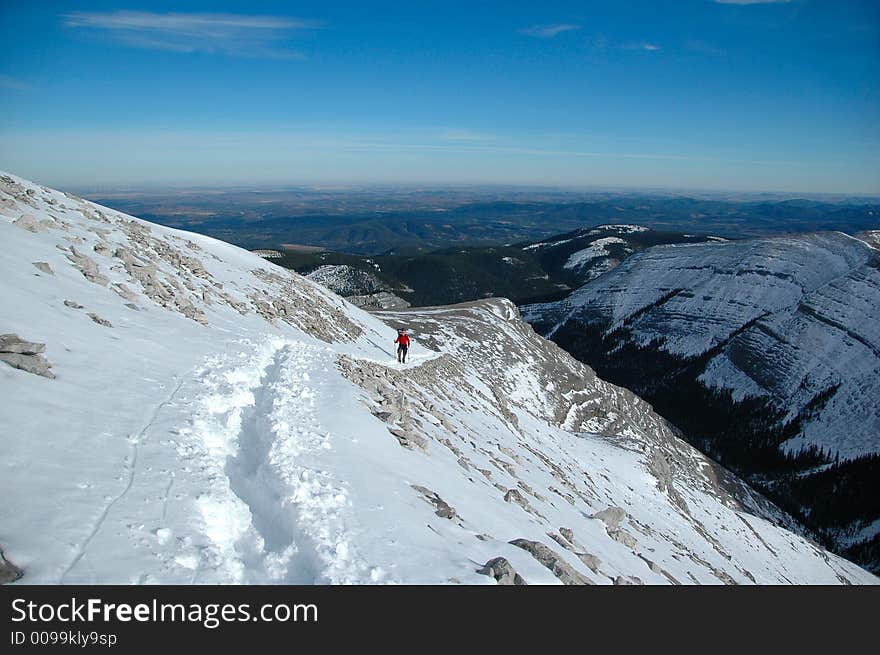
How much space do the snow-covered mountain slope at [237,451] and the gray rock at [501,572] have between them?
4 centimetres

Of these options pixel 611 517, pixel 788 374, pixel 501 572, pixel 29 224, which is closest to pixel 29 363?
pixel 501 572

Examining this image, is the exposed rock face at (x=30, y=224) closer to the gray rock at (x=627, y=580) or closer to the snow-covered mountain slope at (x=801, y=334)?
the gray rock at (x=627, y=580)

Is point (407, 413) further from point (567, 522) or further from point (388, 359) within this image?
point (388, 359)

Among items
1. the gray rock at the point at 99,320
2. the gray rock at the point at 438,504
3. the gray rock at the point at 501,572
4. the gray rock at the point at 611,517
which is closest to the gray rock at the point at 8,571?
the gray rock at the point at 501,572

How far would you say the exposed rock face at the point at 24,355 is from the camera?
1262cm

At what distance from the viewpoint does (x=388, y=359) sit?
40.8m

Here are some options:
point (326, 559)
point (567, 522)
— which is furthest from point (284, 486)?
point (567, 522)

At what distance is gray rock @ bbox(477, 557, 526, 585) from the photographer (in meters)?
10.5

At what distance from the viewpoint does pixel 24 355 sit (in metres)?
13.0

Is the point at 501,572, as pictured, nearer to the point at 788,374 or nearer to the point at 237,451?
the point at 237,451

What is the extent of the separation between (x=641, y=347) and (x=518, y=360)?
133 metres
